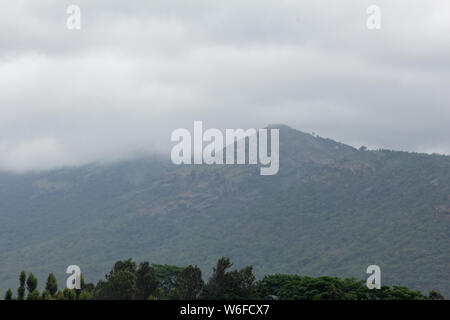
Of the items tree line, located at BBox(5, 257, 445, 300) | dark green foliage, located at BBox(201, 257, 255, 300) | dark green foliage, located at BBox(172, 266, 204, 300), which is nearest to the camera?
tree line, located at BBox(5, 257, 445, 300)

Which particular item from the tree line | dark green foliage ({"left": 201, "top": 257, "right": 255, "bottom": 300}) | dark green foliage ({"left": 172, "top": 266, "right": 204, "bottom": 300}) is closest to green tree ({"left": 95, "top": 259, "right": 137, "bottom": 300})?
the tree line

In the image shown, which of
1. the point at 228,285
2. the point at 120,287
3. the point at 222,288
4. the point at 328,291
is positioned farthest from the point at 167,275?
the point at 328,291

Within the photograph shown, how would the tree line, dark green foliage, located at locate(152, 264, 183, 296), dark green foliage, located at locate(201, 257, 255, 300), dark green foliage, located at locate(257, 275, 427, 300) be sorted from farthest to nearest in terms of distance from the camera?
dark green foliage, located at locate(152, 264, 183, 296), dark green foliage, located at locate(201, 257, 255, 300), dark green foliage, located at locate(257, 275, 427, 300), the tree line

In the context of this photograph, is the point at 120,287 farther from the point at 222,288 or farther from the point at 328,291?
the point at 328,291

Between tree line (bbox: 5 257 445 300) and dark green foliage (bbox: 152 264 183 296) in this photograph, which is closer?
tree line (bbox: 5 257 445 300)

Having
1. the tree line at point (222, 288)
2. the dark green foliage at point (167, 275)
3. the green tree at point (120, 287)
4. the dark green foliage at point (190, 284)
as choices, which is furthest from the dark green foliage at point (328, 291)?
the dark green foliage at point (167, 275)

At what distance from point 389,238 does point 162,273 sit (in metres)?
87.5

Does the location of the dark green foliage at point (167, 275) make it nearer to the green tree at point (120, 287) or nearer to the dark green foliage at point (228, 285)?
the dark green foliage at point (228, 285)

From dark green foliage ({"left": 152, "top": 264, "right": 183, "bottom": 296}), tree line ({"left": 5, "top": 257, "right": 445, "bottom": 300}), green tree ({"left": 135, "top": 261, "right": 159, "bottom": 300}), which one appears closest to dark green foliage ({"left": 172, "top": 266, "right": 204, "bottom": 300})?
tree line ({"left": 5, "top": 257, "right": 445, "bottom": 300})

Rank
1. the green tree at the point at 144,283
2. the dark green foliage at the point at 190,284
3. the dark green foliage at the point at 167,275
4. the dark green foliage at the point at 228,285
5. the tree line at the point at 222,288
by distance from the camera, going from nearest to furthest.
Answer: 1. the tree line at the point at 222,288
2. the green tree at the point at 144,283
3. the dark green foliage at the point at 228,285
4. the dark green foliage at the point at 190,284
5. the dark green foliage at the point at 167,275

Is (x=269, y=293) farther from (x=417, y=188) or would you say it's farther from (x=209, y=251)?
(x=417, y=188)

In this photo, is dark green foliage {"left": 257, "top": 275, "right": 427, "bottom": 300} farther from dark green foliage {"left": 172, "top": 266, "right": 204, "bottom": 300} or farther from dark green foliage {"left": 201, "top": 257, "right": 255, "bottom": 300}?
dark green foliage {"left": 172, "top": 266, "right": 204, "bottom": 300}
